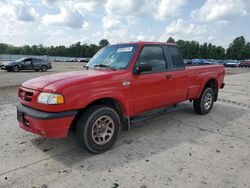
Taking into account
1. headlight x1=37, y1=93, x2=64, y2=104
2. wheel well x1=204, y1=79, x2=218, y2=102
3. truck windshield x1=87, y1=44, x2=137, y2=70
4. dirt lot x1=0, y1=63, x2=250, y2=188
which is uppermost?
truck windshield x1=87, y1=44, x2=137, y2=70

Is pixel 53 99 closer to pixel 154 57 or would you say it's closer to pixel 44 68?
pixel 154 57

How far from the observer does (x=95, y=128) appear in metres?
3.95

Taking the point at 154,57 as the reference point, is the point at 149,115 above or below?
below

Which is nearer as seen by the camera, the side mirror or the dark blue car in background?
the side mirror

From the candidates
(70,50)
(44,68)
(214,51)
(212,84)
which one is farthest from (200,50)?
(212,84)

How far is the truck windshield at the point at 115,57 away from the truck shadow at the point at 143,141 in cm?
145

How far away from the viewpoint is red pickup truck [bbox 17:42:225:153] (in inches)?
140

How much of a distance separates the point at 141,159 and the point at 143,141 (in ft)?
2.46

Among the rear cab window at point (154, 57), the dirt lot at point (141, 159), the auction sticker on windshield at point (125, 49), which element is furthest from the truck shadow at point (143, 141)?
the auction sticker on windshield at point (125, 49)

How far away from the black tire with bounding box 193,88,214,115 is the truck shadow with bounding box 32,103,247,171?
18cm

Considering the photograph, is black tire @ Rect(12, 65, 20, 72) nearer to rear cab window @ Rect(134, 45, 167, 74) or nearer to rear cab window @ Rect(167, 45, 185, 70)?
rear cab window @ Rect(167, 45, 185, 70)

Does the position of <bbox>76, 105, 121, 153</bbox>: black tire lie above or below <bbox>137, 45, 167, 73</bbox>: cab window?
below

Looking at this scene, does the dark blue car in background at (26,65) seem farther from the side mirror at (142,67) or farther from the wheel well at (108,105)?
the side mirror at (142,67)

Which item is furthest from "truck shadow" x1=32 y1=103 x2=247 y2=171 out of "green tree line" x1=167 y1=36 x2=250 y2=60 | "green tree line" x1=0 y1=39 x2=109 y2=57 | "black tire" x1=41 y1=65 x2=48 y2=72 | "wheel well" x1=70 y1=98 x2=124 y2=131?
"green tree line" x1=0 y1=39 x2=109 y2=57
